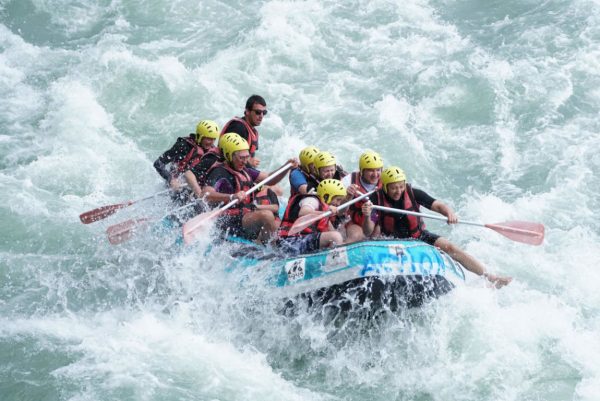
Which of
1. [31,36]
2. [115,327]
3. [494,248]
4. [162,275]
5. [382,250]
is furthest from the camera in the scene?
[31,36]

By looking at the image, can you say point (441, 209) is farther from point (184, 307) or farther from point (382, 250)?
point (184, 307)

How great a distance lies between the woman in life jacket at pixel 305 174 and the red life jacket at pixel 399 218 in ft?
2.46

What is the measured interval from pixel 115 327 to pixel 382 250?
256 cm

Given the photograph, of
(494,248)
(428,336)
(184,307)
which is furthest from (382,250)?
(494,248)

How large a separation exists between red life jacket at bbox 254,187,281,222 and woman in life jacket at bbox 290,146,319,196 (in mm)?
529

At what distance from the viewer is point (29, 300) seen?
26.7 feet

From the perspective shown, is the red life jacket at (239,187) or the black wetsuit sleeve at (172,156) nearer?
the red life jacket at (239,187)

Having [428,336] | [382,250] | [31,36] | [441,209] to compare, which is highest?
[31,36]

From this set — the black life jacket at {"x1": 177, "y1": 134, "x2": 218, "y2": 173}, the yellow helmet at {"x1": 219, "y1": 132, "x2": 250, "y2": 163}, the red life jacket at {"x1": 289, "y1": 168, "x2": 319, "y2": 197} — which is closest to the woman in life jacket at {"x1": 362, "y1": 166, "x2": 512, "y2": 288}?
the red life jacket at {"x1": 289, "y1": 168, "x2": 319, "y2": 197}

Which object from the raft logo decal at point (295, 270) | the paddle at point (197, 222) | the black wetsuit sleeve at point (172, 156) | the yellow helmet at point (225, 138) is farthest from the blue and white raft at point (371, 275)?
the black wetsuit sleeve at point (172, 156)

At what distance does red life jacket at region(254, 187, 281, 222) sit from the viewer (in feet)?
29.1

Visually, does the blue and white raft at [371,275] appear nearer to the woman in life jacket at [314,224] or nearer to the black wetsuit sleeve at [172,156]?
the woman in life jacket at [314,224]

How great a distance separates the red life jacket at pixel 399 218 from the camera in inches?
314

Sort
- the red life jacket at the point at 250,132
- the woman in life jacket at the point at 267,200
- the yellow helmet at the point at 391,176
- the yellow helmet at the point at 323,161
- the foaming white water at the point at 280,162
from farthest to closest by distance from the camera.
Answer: the red life jacket at the point at 250,132
the woman in life jacket at the point at 267,200
the yellow helmet at the point at 323,161
the yellow helmet at the point at 391,176
the foaming white water at the point at 280,162
